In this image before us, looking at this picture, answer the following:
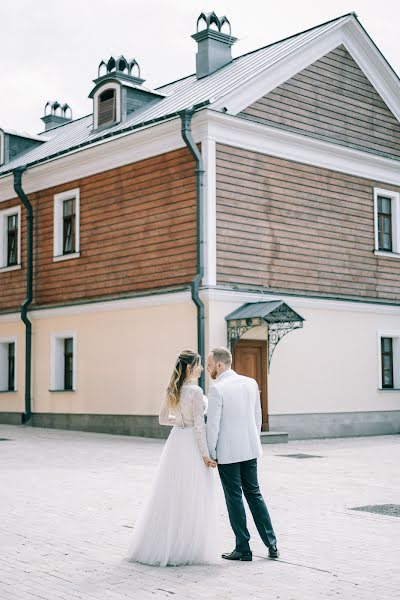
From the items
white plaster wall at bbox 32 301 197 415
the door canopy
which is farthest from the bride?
white plaster wall at bbox 32 301 197 415

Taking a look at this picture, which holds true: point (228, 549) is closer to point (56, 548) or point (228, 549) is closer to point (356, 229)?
point (56, 548)

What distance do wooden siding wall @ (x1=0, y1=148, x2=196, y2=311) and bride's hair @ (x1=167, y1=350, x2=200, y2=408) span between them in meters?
11.2

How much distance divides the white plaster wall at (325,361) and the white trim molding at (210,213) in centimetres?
67

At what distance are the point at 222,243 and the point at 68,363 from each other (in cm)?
616

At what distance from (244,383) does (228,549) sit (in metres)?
1.43

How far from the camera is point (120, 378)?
65.8ft

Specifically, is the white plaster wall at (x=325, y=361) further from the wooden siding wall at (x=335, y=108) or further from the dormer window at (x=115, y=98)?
the dormer window at (x=115, y=98)

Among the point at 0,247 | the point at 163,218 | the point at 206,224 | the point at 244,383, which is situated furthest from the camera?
the point at 0,247

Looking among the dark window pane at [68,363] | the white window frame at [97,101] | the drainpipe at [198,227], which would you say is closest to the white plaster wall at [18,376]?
the dark window pane at [68,363]

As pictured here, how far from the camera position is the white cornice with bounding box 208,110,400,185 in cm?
1850

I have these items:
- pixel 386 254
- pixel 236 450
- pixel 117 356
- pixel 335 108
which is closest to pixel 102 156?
pixel 117 356

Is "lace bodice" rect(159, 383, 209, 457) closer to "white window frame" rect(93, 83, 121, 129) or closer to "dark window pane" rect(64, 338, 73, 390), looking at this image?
"dark window pane" rect(64, 338, 73, 390)

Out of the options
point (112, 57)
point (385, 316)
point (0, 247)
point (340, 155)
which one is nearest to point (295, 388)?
A: point (385, 316)

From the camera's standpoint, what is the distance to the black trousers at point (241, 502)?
689cm
